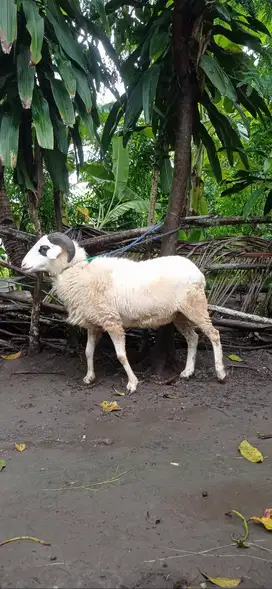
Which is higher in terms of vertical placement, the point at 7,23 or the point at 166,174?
the point at 7,23

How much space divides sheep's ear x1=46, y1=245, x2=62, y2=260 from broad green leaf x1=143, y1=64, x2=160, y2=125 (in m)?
1.38

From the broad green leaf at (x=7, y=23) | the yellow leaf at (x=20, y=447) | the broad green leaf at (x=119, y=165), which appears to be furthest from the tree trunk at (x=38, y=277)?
the broad green leaf at (x=119, y=165)

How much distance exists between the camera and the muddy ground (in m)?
1.89

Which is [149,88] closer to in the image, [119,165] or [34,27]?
[34,27]

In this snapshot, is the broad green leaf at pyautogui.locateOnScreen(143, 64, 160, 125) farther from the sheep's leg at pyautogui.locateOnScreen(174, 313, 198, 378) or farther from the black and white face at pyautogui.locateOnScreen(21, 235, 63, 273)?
the sheep's leg at pyautogui.locateOnScreen(174, 313, 198, 378)

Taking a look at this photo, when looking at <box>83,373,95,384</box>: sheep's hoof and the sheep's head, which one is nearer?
the sheep's head

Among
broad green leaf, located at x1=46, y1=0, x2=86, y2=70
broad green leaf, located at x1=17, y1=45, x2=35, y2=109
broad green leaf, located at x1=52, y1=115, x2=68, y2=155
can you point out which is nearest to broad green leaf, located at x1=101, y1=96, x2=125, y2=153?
broad green leaf, located at x1=52, y1=115, x2=68, y2=155

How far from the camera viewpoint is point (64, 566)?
1.89m

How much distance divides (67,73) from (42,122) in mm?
521

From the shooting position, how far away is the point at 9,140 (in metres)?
4.03

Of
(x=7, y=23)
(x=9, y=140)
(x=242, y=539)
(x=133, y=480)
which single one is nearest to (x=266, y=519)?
(x=242, y=539)

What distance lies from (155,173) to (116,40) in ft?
5.02

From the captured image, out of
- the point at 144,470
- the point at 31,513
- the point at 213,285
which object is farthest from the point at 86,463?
the point at 213,285

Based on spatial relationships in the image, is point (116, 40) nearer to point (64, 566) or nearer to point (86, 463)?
point (86, 463)
